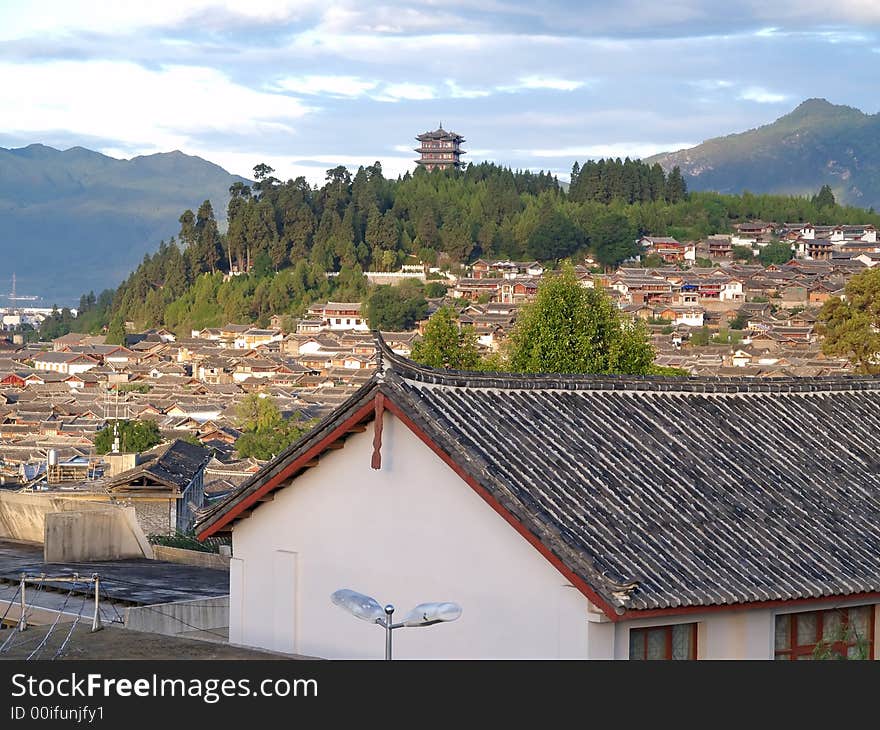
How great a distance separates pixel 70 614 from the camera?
16.2 meters

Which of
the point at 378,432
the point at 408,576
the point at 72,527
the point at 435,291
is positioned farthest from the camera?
the point at 435,291

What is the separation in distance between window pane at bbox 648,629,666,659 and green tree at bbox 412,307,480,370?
2187 centimetres

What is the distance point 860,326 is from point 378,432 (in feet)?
84.8

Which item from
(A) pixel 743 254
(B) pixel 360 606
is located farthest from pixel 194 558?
(A) pixel 743 254

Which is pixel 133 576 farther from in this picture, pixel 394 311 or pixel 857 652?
pixel 394 311

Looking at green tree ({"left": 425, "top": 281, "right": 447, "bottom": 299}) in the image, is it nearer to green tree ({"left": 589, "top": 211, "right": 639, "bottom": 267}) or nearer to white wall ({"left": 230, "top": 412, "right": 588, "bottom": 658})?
green tree ({"left": 589, "top": 211, "right": 639, "bottom": 267})

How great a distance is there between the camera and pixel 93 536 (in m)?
21.2

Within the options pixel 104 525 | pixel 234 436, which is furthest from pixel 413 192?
pixel 104 525

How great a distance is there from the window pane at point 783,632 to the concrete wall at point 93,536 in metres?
10.8

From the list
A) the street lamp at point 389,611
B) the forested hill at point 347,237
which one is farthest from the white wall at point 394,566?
the forested hill at point 347,237

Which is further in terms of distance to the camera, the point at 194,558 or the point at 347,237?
the point at 347,237

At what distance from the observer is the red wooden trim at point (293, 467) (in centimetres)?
1306

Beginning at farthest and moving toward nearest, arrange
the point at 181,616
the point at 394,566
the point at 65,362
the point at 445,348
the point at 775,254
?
the point at 775,254 < the point at 65,362 < the point at 445,348 < the point at 181,616 < the point at 394,566

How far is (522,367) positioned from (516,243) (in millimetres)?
123580
